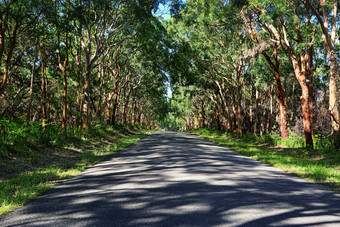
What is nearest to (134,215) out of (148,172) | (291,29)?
(148,172)

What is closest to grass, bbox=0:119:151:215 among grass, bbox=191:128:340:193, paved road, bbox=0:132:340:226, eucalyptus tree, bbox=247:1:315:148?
paved road, bbox=0:132:340:226

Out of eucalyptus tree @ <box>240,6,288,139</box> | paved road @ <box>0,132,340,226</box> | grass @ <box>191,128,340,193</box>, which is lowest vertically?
grass @ <box>191,128,340,193</box>

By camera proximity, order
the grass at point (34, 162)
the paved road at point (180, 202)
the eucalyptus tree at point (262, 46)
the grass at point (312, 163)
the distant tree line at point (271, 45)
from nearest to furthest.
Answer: the paved road at point (180, 202) < the grass at point (34, 162) < the grass at point (312, 163) < the distant tree line at point (271, 45) < the eucalyptus tree at point (262, 46)

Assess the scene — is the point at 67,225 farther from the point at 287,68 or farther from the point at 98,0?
the point at 287,68

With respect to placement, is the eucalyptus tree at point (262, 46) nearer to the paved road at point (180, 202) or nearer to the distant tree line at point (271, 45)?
the distant tree line at point (271, 45)

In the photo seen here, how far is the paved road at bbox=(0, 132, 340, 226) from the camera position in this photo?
11.5 ft

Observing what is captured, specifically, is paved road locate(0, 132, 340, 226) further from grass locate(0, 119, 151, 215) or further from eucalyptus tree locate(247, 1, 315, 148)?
eucalyptus tree locate(247, 1, 315, 148)

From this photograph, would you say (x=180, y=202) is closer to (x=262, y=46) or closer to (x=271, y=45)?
(x=262, y=46)

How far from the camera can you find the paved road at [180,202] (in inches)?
137

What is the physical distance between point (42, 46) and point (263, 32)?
47.3ft

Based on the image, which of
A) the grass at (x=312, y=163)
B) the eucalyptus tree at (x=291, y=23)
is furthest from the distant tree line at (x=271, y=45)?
the grass at (x=312, y=163)

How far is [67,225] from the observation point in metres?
3.32

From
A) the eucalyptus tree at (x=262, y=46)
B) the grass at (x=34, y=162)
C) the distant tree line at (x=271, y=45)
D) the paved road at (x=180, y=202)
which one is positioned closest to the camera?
the paved road at (x=180, y=202)

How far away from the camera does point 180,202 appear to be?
4.18 metres
